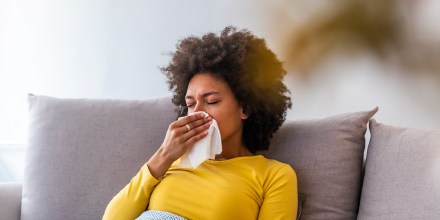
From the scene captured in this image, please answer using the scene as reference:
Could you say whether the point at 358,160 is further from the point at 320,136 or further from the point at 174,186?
the point at 174,186

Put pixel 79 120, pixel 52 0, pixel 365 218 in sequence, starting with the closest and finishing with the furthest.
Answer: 1. pixel 365 218
2. pixel 79 120
3. pixel 52 0

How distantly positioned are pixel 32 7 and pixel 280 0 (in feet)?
7.31

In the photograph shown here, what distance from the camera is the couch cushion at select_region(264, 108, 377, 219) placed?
1477mm

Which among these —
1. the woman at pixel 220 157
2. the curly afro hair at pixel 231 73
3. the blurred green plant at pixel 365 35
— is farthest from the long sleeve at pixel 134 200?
the blurred green plant at pixel 365 35

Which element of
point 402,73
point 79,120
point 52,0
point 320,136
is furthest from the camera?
point 52,0

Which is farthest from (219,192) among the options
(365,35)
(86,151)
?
(365,35)

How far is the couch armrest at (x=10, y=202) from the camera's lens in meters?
1.70

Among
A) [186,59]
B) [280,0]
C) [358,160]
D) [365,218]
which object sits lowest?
[365,218]

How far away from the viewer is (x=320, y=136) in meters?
1.54

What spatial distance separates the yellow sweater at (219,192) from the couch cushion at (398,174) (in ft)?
0.64

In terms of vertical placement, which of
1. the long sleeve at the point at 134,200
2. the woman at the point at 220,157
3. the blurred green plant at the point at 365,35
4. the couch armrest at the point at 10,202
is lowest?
the couch armrest at the point at 10,202

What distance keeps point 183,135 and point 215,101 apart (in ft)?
0.41

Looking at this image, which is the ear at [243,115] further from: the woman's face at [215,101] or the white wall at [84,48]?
the white wall at [84,48]

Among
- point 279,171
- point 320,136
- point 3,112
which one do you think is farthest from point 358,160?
point 3,112
